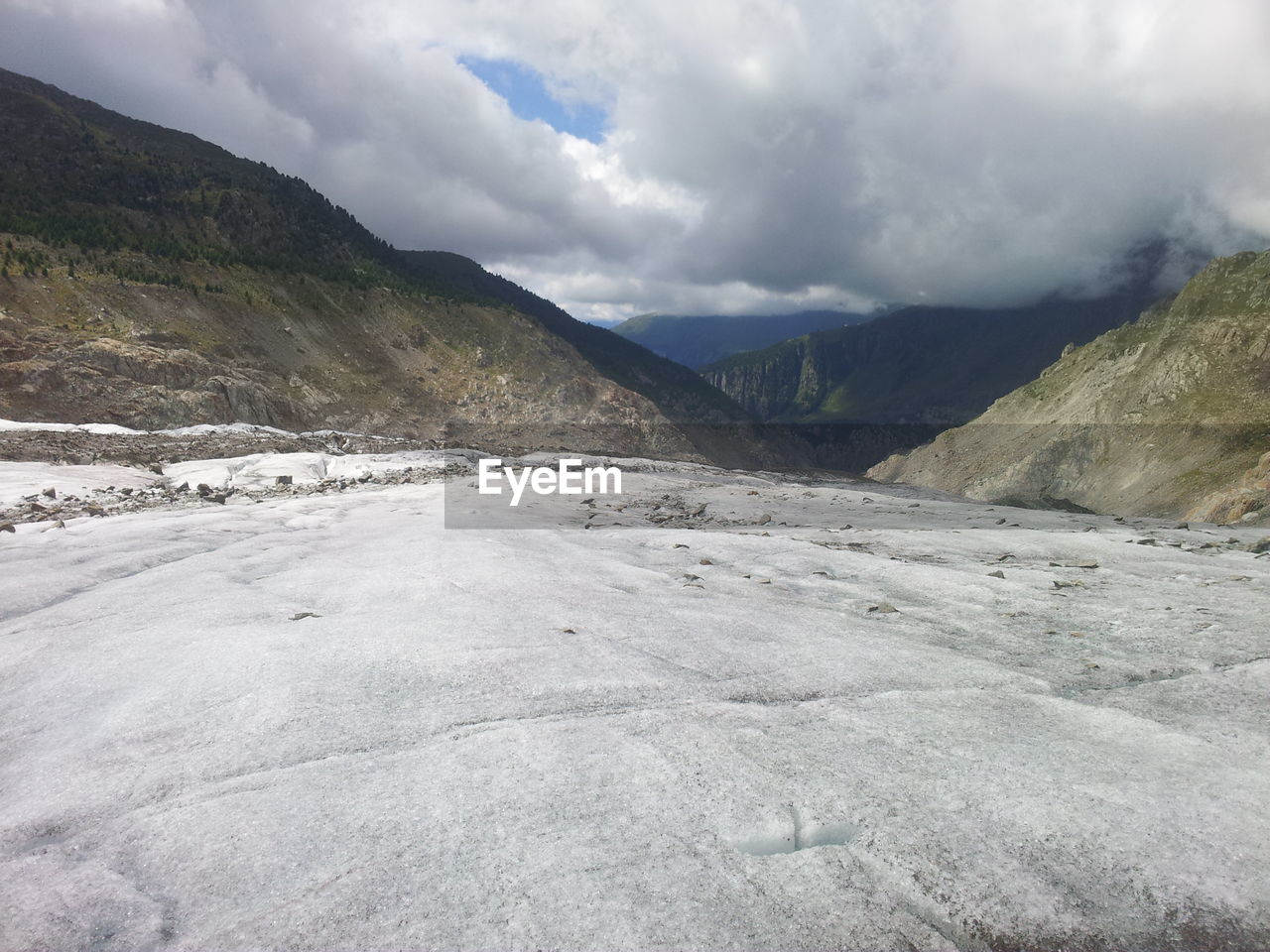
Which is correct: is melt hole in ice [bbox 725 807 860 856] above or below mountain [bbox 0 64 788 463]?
below

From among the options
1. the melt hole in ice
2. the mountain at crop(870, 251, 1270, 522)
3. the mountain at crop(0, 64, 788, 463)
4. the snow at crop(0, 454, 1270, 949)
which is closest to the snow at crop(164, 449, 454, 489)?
the snow at crop(0, 454, 1270, 949)

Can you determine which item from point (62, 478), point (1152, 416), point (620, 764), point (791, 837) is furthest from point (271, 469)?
point (1152, 416)

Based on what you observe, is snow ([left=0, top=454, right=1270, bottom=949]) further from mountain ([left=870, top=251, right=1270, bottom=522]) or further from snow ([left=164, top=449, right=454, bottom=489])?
mountain ([left=870, top=251, right=1270, bottom=522])

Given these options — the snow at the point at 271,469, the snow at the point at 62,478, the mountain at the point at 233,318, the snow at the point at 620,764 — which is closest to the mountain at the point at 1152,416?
the mountain at the point at 233,318

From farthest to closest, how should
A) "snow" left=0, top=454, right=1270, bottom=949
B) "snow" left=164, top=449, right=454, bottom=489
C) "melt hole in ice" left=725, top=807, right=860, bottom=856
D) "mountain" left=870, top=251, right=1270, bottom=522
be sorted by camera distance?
"mountain" left=870, top=251, right=1270, bottom=522
"snow" left=164, top=449, right=454, bottom=489
"melt hole in ice" left=725, top=807, right=860, bottom=856
"snow" left=0, top=454, right=1270, bottom=949

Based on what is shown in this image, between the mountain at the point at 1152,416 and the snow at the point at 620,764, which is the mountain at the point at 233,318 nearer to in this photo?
the mountain at the point at 1152,416

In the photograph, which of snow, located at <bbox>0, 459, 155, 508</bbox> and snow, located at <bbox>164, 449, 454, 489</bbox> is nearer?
snow, located at <bbox>0, 459, 155, 508</bbox>

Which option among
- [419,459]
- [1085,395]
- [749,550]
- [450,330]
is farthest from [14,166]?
[1085,395]
